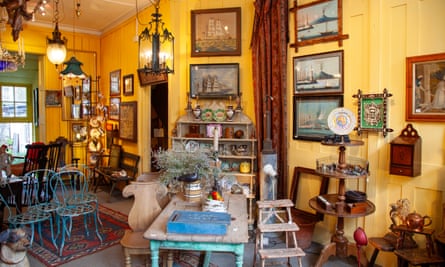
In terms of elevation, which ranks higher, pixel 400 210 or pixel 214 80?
pixel 214 80

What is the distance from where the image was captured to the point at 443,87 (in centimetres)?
266

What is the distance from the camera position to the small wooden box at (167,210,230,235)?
1989 millimetres

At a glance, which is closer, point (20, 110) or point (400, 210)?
point (400, 210)

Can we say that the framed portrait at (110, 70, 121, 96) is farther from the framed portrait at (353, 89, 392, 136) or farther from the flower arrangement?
the framed portrait at (353, 89, 392, 136)

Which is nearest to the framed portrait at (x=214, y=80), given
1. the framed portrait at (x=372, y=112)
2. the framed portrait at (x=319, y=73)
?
the framed portrait at (x=319, y=73)

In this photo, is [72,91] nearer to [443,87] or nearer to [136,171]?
[136,171]

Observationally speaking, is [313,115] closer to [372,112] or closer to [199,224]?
[372,112]

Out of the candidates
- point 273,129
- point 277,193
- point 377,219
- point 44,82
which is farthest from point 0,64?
point 377,219

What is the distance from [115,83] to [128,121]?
3.45 ft

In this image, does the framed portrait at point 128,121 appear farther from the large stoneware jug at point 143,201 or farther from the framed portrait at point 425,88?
the framed portrait at point 425,88

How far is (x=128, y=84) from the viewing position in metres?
5.84

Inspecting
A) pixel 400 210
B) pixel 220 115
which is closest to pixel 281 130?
pixel 220 115

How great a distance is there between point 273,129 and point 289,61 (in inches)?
33.5

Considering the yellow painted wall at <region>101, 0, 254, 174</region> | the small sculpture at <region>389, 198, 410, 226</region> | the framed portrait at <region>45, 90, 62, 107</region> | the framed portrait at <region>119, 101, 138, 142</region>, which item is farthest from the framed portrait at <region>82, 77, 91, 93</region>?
the small sculpture at <region>389, 198, 410, 226</region>
